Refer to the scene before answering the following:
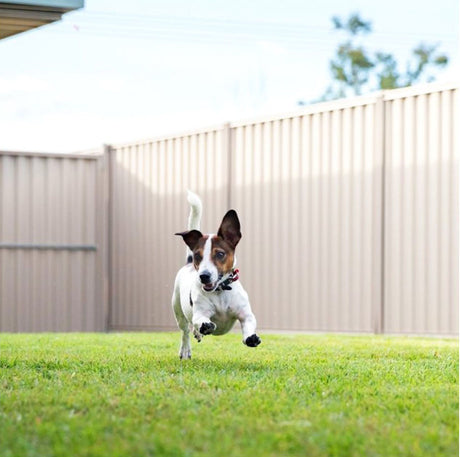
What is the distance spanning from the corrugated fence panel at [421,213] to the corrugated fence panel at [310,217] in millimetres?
275

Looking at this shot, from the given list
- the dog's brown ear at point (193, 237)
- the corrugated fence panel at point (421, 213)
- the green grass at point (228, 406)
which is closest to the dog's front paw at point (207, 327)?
the green grass at point (228, 406)

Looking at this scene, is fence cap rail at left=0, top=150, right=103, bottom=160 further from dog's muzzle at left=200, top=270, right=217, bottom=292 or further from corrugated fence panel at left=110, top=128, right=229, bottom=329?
dog's muzzle at left=200, top=270, right=217, bottom=292

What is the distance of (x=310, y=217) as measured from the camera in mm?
14258

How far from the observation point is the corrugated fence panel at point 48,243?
16484mm

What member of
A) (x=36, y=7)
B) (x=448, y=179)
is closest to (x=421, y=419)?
(x=36, y=7)

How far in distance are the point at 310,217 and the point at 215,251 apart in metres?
7.53

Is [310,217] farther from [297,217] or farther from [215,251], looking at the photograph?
[215,251]

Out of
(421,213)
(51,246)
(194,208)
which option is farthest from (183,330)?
(51,246)

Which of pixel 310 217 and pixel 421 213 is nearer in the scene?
pixel 421 213

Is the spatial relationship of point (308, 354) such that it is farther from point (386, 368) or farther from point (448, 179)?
point (448, 179)

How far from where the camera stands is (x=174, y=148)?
53.8ft

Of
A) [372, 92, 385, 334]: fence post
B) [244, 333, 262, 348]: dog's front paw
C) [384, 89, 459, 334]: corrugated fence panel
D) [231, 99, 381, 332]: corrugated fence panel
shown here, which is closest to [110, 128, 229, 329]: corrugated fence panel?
[231, 99, 381, 332]: corrugated fence panel

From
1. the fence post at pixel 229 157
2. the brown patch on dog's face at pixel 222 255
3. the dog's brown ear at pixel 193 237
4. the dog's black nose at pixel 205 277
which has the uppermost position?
the fence post at pixel 229 157

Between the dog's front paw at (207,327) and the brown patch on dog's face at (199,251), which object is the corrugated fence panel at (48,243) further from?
the dog's front paw at (207,327)
